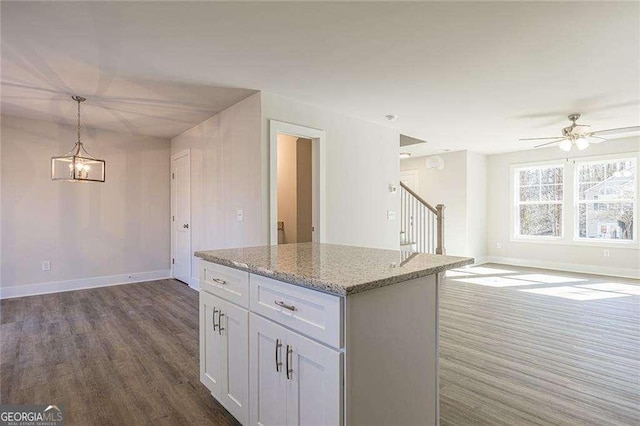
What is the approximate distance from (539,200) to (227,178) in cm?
634

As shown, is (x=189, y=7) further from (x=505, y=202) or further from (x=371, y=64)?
(x=505, y=202)

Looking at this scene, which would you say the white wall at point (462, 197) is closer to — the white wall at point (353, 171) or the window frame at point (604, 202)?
the window frame at point (604, 202)

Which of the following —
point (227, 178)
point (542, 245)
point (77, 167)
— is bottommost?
point (542, 245)

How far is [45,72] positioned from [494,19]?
3735 mm

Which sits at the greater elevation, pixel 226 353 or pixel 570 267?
pixel 226 353

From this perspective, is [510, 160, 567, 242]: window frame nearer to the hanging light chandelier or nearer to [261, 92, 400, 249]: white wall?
[261, 92, 400, 249]: white wall

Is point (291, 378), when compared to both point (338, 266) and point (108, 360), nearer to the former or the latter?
point (338, 266)

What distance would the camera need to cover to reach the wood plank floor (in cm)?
198

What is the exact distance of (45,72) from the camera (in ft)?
9.82

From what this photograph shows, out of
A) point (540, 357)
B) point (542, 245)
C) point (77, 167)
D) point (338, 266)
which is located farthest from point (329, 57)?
point (542, 245)

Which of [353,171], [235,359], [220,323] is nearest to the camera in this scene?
[235,359]

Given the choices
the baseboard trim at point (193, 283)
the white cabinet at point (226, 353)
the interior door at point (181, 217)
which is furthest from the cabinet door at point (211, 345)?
the interior door at point (181, 217)

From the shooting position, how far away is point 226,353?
1875mm
